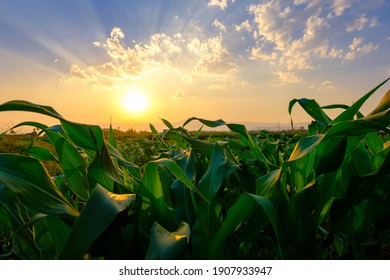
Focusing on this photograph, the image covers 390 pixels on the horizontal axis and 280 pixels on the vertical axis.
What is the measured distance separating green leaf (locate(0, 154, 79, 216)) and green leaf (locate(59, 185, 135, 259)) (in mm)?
137

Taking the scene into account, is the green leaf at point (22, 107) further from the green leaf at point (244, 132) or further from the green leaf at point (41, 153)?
the green leaf at point (41, 153)

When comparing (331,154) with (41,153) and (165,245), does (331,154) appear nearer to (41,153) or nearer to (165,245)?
(165,245)

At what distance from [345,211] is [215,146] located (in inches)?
16.1

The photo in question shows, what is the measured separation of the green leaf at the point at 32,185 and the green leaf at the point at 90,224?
0.14 m

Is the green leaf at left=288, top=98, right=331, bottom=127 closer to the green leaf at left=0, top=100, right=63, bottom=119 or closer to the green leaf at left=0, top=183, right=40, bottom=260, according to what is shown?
the green leaf at left=0, top=100, right=63, bottom=119

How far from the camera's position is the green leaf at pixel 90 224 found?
0.62 meters

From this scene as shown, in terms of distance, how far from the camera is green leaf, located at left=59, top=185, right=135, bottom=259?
617 mm

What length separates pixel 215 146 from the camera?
1025mm

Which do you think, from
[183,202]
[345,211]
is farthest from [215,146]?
[345,211]

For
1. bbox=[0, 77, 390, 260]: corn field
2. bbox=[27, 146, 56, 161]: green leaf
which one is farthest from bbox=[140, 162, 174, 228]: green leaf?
bbox=[27, 146, 56, 161]: green leaf

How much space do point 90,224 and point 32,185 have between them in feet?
0.72

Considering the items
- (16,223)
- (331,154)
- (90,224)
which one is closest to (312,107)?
(331,154)

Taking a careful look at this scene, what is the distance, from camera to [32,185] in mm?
750

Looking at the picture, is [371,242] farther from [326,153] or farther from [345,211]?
[326,153]
